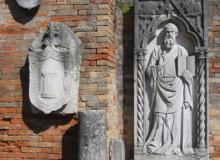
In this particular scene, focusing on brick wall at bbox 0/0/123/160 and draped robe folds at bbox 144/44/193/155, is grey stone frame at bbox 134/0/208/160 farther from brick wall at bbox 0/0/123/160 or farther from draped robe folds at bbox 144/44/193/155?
brick wall at bbox 0/0/123/160

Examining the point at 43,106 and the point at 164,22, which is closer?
the point at 43,106

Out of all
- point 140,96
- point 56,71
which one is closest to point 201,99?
point 140,96

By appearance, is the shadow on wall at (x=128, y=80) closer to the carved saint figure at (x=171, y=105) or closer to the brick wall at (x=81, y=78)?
the brick wall at (x=81, y=78)

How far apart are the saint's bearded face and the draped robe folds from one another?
0.12 meters

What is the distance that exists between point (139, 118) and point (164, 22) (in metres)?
1.43

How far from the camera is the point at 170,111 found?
5.02 m

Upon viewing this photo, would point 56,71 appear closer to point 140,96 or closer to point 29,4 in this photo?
point 29,4

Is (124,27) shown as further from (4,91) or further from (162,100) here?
(4,91)

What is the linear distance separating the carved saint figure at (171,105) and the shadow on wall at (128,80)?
284mm

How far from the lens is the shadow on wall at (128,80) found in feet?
17.1

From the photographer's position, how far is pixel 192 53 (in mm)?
5086

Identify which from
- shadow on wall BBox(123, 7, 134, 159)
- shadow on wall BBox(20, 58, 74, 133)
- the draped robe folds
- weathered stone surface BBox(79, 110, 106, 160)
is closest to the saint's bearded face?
the draped robe folds

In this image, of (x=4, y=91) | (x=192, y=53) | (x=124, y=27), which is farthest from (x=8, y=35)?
(x=192, y=53)

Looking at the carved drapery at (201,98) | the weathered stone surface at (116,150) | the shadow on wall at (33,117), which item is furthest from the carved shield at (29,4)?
the carved drapery at (201,98)
